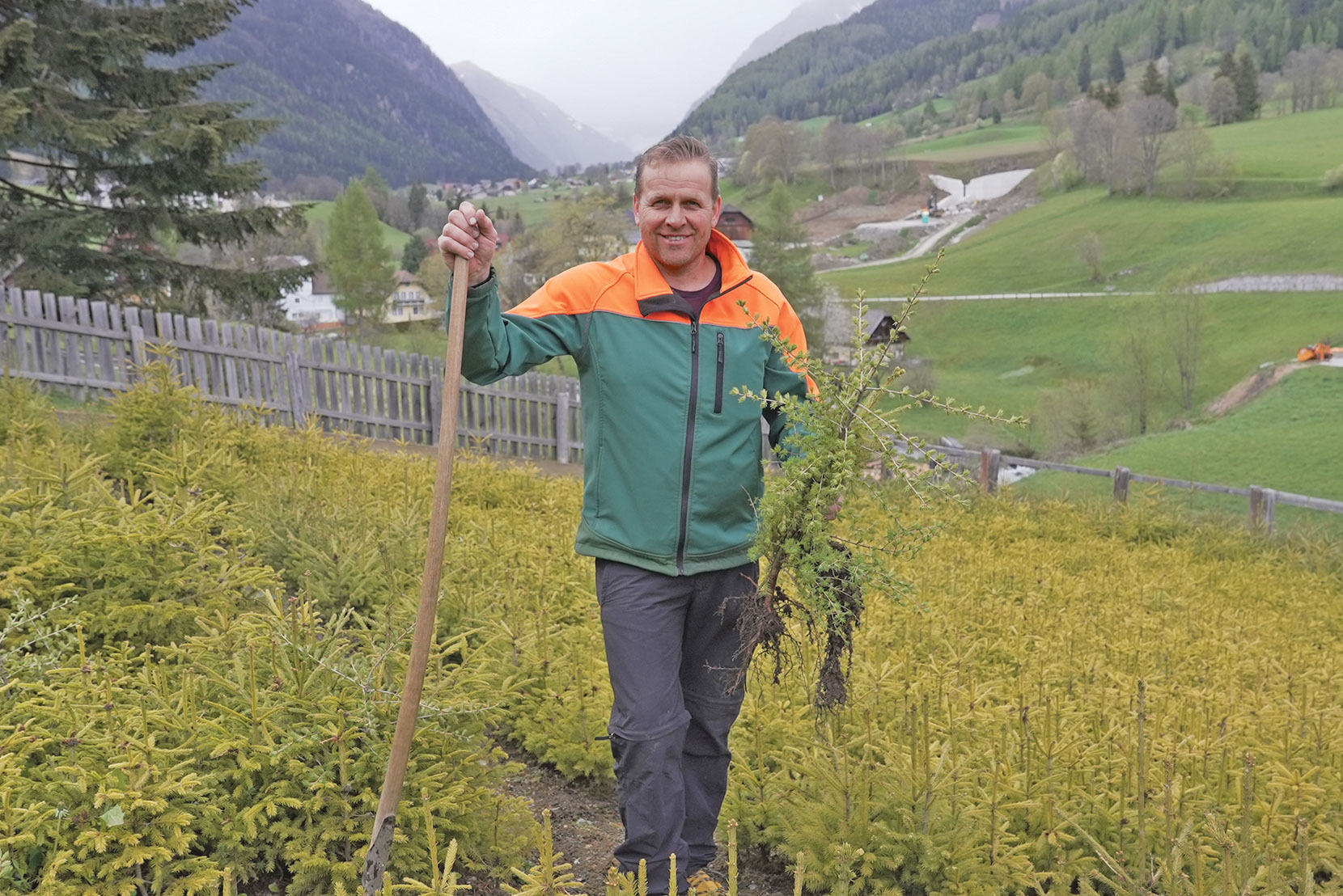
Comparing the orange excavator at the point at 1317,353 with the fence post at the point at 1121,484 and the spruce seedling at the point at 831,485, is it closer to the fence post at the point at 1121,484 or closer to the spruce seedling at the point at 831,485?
the fence post at the point at 1121,484

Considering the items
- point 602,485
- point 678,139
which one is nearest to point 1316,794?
point 602,485

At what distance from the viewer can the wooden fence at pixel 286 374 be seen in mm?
9883

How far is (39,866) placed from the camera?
2223mm

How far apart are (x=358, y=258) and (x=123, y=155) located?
4166cm

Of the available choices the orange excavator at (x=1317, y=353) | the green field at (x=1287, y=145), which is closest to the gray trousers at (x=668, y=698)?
the orange excavator at (x=1317, y=353)

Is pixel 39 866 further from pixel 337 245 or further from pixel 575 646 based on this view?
pixel 337 245

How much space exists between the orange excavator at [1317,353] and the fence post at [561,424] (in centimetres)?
2947

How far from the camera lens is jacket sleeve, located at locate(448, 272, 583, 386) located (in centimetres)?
230


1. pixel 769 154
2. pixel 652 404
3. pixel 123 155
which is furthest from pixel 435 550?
pixel 769 154

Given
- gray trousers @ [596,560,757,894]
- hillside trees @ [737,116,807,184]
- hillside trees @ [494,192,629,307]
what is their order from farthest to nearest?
1. hillside trees @ [737,116,807,184]
2. hillside trees @ [494,192,629,307]
3. gray trousers @ [596,560,757,894]

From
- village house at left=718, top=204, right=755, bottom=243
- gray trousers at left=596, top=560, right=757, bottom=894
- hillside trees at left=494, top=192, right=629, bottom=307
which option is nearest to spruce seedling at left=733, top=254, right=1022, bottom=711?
gray trousers at left=596, top=560, right=757, bottom=894

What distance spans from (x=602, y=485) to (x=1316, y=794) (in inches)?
111

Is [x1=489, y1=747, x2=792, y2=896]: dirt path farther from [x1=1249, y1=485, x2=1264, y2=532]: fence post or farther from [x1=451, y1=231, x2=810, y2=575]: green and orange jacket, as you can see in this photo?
[x1=1249, y1=485, x2=1264, y2=532]: fence post

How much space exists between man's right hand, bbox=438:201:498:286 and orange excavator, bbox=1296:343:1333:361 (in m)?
36.5
